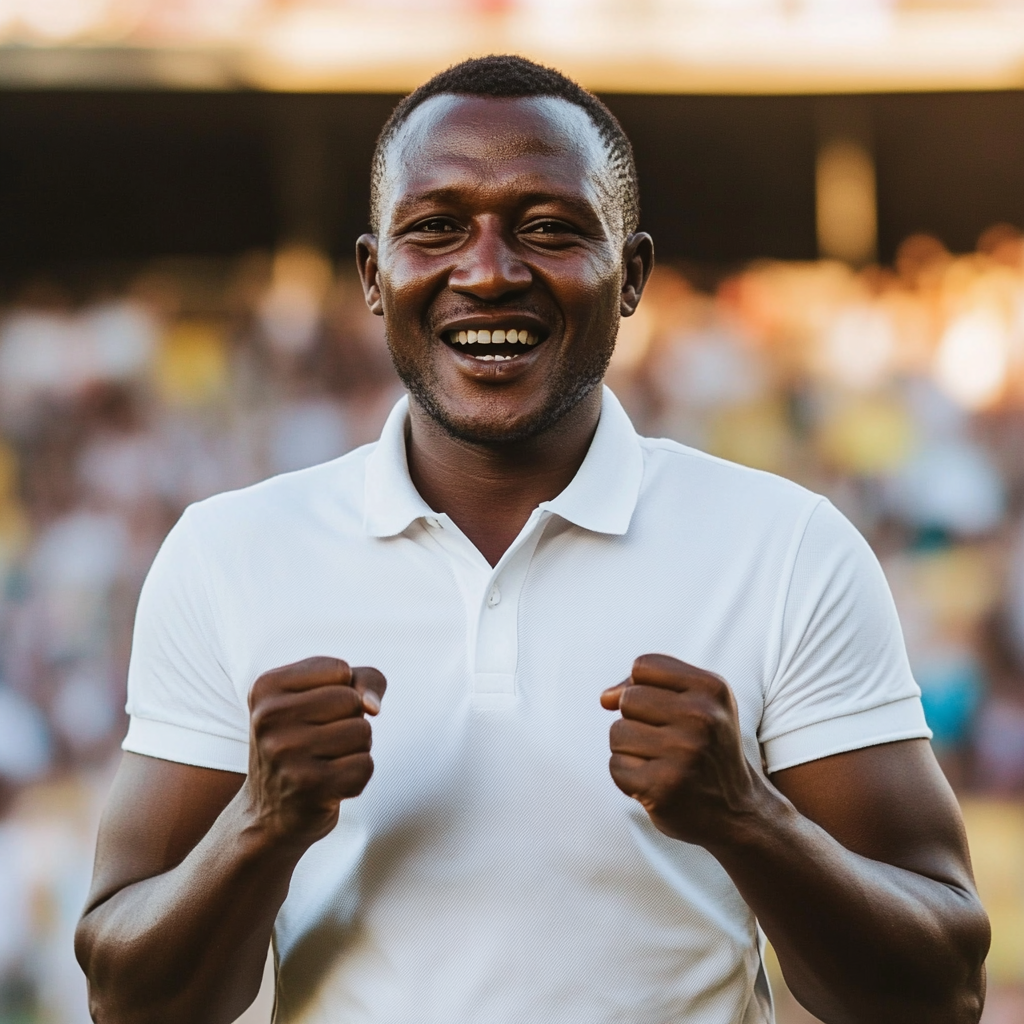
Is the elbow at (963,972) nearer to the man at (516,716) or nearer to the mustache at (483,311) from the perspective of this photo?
the man at (516,716)

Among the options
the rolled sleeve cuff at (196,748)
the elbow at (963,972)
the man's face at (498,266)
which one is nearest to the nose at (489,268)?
the man's face at (498,266)

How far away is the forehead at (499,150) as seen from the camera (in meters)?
1.78

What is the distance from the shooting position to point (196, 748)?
1.70m

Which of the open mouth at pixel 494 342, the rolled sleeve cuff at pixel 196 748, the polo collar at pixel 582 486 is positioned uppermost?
the open mouth at pixel 494 342

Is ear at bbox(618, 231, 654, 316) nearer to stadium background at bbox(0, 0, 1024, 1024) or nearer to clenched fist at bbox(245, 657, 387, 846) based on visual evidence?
clenched fist at bbox(245, 657, 387, 846)

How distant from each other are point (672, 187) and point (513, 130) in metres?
6.63

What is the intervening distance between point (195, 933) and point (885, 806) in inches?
29.0

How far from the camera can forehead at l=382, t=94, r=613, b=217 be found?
5.85ft

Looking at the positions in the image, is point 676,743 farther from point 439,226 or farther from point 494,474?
point 439,226

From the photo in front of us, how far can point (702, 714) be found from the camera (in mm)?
1464

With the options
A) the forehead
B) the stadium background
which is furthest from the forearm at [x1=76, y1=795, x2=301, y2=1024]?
the stadium background

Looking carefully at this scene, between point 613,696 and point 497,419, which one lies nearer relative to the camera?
point 613,696

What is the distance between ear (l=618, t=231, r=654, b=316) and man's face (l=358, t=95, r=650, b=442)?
0.46ft

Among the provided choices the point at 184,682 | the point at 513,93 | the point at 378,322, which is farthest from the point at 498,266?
the point at 378,322
